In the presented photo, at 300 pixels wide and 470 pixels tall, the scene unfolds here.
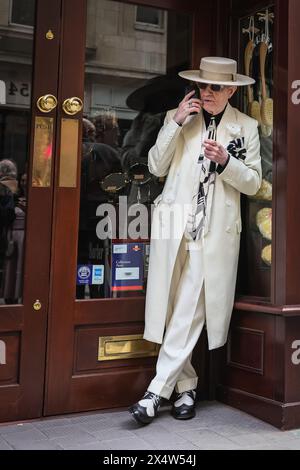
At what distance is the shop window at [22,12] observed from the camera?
3494 mm

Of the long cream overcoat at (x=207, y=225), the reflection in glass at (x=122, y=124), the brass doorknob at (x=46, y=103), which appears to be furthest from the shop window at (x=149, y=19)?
the brass doorknob at (x=46, y=103)

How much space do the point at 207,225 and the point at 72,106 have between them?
42.2 inches

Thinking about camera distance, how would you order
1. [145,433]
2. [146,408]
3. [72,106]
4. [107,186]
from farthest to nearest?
1. [107,186]
2. [72,106]
3. [146,408]
4. [145,433]

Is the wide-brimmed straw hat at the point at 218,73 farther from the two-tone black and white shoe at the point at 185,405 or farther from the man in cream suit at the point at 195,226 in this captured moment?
the two-tone black and white shoe at the point at 185,405

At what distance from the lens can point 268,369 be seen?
11.8 ft

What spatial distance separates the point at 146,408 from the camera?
3447 mm

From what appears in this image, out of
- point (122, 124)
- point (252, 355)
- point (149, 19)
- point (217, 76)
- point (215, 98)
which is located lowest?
point (252, 355)

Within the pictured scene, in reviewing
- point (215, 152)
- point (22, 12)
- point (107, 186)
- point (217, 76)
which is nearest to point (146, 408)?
point (107, 186)

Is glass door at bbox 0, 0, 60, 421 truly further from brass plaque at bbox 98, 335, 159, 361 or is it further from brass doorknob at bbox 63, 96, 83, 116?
brass plaque at bbox 98, 335, 159, 361

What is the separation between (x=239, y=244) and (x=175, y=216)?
45 centimetres

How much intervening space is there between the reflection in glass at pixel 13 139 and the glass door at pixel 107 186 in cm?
20

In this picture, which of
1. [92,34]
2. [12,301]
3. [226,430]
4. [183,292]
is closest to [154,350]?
[183,292]

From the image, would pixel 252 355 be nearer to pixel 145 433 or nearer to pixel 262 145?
pixel 145 433

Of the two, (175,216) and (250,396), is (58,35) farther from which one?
(250,396)
